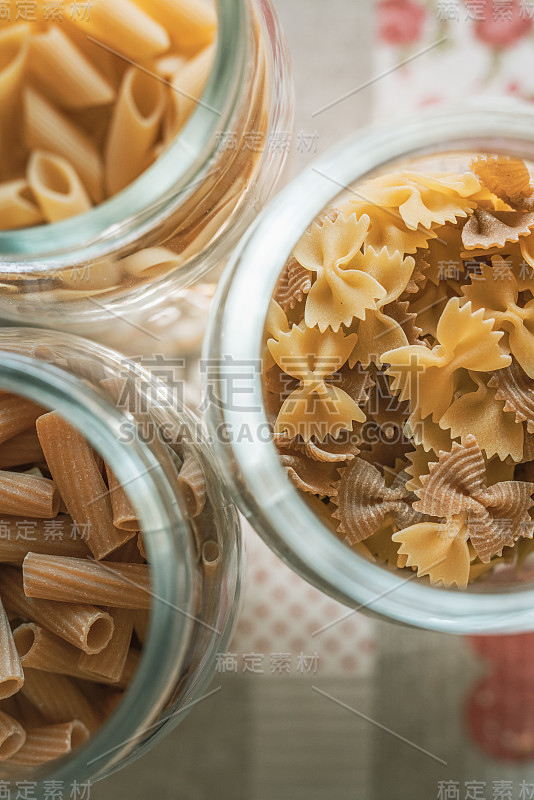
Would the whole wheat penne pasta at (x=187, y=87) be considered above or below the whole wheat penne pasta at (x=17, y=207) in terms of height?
above

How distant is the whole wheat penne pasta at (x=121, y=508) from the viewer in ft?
1.08

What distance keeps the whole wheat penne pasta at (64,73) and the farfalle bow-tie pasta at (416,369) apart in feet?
0.45

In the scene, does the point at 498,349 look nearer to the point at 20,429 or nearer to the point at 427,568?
the point at 427,568

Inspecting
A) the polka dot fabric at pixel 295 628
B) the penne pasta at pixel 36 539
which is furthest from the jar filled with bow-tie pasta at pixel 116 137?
the polka dot fabric at pixel 295 628

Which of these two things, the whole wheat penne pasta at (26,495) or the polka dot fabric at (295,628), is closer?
the whole wheat penne pasta at (26,495)

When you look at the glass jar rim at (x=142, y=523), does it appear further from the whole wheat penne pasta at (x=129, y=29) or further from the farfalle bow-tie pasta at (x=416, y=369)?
the whole wheat penne pasta at (x=129, y=29)

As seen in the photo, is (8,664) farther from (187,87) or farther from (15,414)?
(187,87)

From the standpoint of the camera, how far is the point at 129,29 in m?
0.38

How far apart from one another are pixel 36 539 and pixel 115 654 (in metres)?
0.07

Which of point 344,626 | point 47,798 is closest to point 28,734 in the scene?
point 47,798

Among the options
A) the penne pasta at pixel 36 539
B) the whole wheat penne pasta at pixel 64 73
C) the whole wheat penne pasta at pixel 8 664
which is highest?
the whole wheat penne pasta at pixel 64 73

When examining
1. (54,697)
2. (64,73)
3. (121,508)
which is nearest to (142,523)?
(121,508)

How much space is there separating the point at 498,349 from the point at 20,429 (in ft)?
0.73

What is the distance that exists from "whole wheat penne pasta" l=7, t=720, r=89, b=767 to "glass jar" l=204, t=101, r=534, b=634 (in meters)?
0.13
